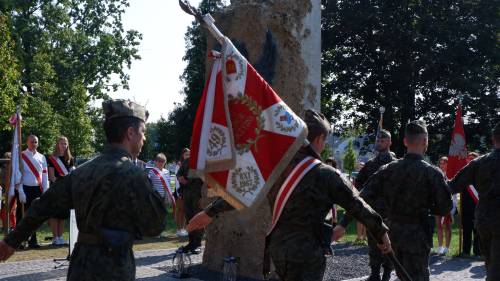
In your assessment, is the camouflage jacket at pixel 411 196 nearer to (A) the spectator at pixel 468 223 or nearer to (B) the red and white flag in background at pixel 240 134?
(B) the red and white flag in background at pixel 240 134

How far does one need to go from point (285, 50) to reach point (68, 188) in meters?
5.97

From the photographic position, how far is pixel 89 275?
4.11 metres

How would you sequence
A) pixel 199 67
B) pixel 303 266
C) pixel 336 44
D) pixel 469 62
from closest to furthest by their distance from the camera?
pixel 303 266, pixel 469 62, pixel 336 44, pixel 199 67

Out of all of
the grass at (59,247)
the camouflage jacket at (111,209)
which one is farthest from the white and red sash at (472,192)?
the camouflage jacket at (111,209)

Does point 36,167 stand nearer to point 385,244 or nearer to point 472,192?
point 472,192

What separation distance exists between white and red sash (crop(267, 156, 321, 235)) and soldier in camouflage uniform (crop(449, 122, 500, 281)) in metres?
2.78

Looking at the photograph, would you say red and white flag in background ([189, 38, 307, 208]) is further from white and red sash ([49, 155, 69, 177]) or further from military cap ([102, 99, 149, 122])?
white and red sash ([49, 155, 69, 177])

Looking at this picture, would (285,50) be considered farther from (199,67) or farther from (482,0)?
(199,67)

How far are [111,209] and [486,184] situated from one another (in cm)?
437

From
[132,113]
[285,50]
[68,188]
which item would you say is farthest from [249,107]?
[285,50]

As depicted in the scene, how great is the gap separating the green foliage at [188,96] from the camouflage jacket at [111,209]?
31.4 meters

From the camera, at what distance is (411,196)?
21.0 ft

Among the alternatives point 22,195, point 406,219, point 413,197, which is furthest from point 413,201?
point 22,195

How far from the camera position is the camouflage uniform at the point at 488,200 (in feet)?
21.5
